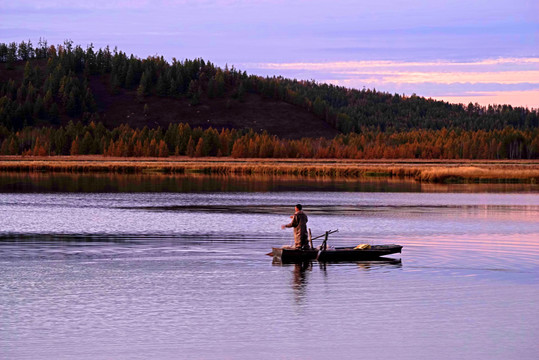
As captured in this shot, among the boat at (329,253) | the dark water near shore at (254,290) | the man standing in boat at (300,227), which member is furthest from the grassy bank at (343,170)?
the man standing in boat at (300,227)

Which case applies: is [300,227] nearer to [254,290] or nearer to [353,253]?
[353,253]

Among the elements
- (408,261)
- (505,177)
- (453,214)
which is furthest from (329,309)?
(505,177)

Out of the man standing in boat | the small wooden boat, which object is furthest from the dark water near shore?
the man standing in boat

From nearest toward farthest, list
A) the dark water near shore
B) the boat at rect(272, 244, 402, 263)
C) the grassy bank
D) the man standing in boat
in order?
1. the dark water near shore
2. the man standing in boat
3. the boat at rect(272, 244, 402, 263)
4. the grassy bank

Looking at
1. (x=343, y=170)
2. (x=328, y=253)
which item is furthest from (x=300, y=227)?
(x=343, y=170)

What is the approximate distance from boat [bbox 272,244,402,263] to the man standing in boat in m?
0.35

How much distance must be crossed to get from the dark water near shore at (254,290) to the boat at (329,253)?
38cm

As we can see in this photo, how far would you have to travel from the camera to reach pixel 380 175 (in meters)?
125

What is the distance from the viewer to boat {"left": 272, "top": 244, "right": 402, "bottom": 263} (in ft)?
104

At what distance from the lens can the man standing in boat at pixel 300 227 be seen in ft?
103

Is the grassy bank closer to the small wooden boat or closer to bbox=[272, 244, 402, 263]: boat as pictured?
the small wooden boat

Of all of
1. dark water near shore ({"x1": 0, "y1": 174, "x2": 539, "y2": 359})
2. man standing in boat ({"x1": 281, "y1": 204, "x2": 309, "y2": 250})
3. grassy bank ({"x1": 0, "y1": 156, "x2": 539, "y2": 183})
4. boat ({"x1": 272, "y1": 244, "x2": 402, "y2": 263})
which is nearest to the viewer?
dark water near shore ({"x1": 0, "y1": 174, "x2": 539, "y2": 359})

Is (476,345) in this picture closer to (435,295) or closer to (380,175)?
(435,295)

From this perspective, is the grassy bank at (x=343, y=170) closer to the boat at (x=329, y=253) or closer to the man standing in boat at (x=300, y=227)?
the boat at (x=329, y=253)
